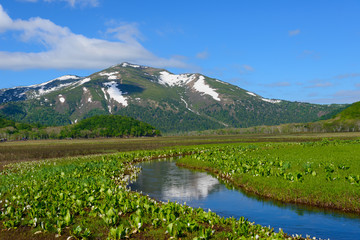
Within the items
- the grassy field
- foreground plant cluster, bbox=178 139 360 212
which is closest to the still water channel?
foreground plant cluster, bbox=178 139 360 212

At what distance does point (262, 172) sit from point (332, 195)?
9774 mm

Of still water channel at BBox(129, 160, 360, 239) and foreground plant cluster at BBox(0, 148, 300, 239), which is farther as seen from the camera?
still water channel at BBox(129, 160, 360, 239)

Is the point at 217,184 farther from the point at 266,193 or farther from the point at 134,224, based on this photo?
the point at 134,224

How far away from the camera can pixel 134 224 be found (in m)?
16.4

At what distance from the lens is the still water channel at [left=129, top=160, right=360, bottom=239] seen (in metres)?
19.1

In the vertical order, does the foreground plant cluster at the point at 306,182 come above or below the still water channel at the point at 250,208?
above

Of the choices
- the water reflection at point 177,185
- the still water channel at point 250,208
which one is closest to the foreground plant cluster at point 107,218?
the still water channel at point 250,208

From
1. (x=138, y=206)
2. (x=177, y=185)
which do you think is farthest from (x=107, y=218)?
(x=177, y=185)

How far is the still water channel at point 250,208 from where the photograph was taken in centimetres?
1906

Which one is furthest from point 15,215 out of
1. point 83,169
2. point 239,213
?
point 83,169

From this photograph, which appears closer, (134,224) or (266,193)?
(134,224)

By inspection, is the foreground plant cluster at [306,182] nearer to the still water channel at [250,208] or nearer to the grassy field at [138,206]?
the grassy field at [138,206]

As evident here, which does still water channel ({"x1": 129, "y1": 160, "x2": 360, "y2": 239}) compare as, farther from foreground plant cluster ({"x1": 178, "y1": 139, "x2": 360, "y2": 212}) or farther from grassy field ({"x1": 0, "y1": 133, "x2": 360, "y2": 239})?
grassy field ({"x1": 0, "y1": 133, "x2": 360, "y2": 239})

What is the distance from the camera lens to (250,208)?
24.4 metres
